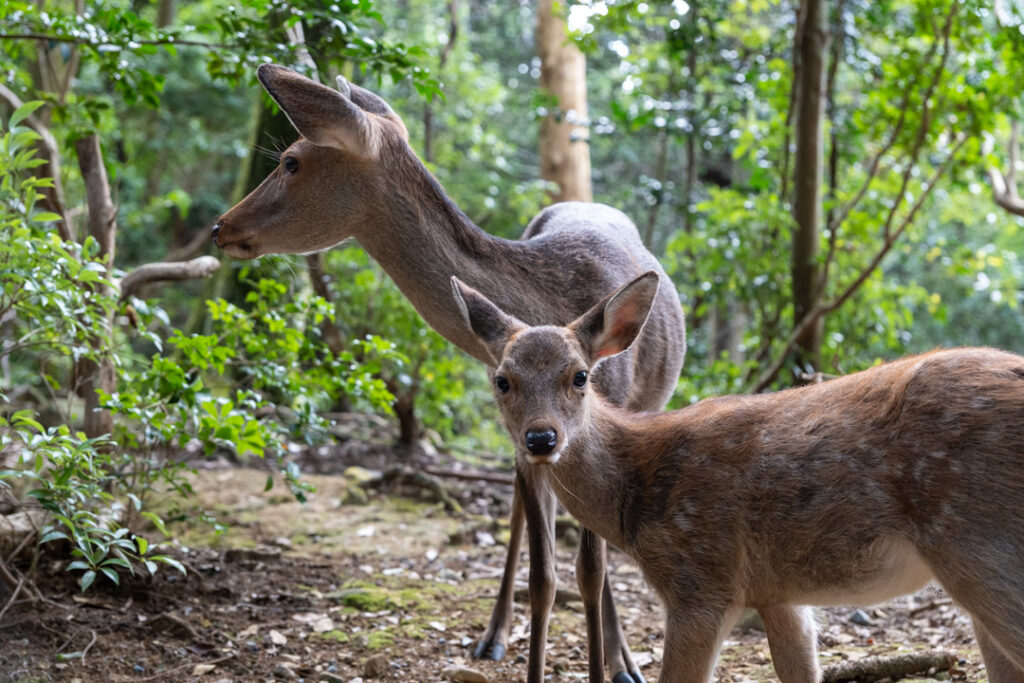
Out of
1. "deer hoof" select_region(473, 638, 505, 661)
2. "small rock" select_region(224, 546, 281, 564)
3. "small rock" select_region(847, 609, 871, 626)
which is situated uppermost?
"deer hoof" select_region(473, 638, 505, 661)

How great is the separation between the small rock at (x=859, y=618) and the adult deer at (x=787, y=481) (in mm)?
2204

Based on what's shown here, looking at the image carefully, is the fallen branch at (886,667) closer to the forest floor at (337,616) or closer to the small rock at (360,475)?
the forest floor at (337,616)

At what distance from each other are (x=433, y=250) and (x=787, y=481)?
212 cm

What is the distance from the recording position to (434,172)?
1210cm

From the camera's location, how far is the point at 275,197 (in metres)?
5.11

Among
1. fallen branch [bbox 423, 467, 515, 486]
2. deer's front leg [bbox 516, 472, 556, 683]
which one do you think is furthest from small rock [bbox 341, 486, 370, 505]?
deer's front leg [bbox 516, 472, 556, 683]

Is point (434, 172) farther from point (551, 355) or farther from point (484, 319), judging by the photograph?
point (551, 355)

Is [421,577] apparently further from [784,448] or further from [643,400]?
[784,448]

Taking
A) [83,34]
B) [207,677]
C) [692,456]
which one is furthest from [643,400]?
[83,34]

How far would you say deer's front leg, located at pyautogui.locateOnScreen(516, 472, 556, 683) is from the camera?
494cm

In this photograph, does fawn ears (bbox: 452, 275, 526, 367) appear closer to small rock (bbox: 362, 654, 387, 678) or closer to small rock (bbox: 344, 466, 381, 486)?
small rock (bbox: 362, 654, 387, 678)

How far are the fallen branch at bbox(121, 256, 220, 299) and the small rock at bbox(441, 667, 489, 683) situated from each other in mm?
2731

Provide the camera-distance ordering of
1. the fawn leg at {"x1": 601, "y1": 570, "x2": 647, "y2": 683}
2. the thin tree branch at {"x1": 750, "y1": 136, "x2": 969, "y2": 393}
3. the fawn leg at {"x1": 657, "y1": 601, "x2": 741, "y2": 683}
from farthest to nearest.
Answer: the thin tree branch at {"x1": 750, "y1": 136, "x2": 969, "y2": 393}
the fawn leg at {"x1": 601, "y1": 570, "x2": 647, "y2": 683}
the fawn leg at {"x1": 657, "y1": 601, "x2": 741, "y2": 683}

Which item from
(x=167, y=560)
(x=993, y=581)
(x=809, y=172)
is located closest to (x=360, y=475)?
(x=167, y=560)
